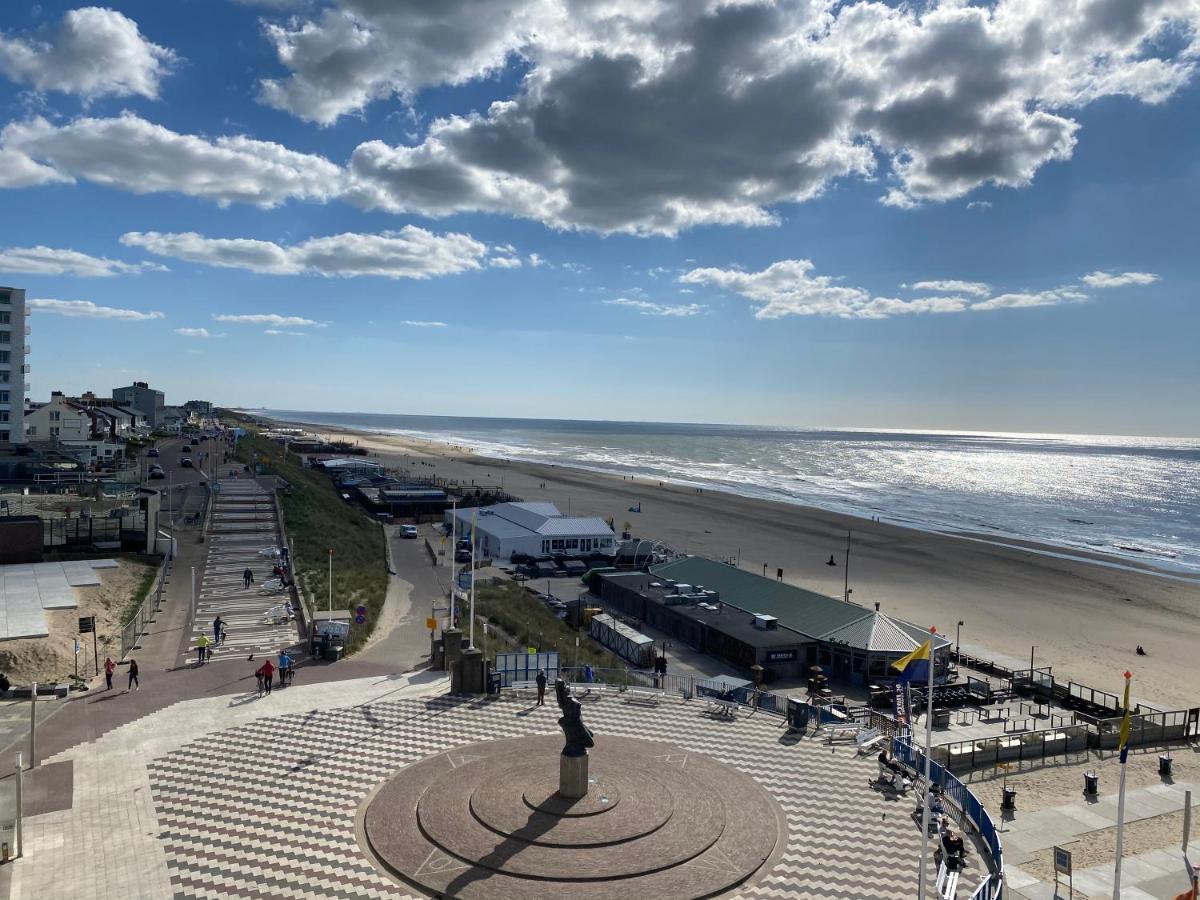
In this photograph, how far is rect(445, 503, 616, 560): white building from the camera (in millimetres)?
61281

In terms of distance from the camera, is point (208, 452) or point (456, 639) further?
point (208, 452)

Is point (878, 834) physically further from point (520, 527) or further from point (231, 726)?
point (520, 527)

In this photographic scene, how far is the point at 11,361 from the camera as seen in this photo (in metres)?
78.8

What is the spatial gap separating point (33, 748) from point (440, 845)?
34.2 ft

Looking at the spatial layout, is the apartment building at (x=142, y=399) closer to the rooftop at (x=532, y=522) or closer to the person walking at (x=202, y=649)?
the rooftop at (x=532, y=522)

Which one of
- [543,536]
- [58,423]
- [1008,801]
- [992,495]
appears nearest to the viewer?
[1008,801]

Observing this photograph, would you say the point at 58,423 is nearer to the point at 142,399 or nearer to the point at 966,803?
the point at 142,399

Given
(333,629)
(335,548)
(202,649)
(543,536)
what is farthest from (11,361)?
(333,629)

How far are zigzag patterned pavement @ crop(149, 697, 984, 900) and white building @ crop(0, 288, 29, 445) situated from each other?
76600 millimetres

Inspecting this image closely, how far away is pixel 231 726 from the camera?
2205 cm

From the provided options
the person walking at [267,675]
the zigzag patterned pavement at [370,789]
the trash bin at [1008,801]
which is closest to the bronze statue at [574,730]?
the zigzag patterned pavement at [370,789]

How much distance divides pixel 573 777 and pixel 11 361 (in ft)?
282

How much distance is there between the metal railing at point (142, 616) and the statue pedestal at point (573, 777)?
18.6 metres

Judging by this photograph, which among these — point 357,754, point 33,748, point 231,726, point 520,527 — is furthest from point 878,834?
point 520,527
